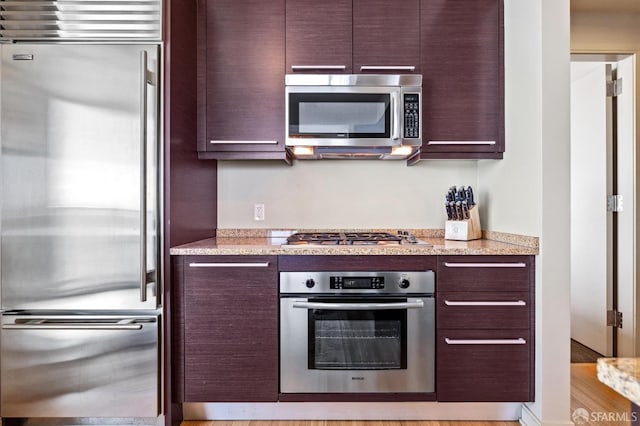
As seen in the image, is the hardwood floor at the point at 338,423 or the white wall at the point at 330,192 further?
the white wall at the point at 330,192

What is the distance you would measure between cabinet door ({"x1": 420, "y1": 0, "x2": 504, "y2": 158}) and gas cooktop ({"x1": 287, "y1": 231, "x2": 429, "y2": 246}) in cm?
55

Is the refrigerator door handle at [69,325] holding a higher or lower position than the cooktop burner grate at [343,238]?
lower

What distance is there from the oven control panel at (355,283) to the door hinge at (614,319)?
2.00 m

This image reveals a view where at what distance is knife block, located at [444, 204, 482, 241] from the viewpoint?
2.15 metres

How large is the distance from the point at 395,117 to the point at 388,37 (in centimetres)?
48

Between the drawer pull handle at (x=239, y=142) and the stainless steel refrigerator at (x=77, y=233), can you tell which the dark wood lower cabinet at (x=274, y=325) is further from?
the drawer pull handle at (x=239, y=142)

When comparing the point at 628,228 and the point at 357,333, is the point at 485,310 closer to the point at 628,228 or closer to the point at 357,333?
the point at 357,333

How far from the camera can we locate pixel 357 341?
5.94ft

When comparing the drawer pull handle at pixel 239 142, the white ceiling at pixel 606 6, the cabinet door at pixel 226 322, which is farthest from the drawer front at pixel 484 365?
the white ceiling at pixel 606 6

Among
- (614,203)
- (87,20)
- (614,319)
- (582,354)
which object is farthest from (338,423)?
(614,203)

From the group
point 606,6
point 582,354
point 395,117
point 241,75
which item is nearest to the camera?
point 395,117

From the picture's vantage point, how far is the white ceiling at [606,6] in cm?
240

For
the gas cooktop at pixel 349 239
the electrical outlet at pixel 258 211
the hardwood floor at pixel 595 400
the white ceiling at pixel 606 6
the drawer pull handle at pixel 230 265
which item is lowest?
the hardwood floor at pixel 595 400

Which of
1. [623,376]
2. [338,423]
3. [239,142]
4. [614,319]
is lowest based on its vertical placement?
[338,423]
